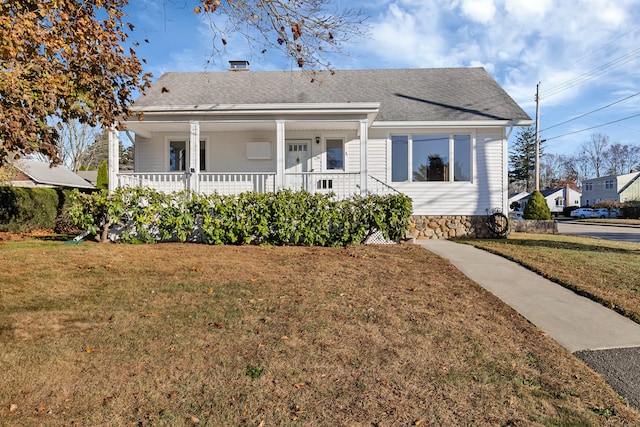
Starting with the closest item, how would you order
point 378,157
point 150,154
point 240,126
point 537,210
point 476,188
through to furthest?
1. point 240,126
2. point 476,188
3. point 378,157
4. point 150,154
5. point 537,210

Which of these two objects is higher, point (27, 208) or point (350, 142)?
point (350, 142)

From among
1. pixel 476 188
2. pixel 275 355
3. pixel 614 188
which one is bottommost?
pixel 275 355

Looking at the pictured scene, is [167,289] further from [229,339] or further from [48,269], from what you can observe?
[48,269]

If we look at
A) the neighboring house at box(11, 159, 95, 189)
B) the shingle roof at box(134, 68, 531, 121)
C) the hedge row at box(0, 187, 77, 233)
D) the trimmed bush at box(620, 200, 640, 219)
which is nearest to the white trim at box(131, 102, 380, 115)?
the shingle roof at box(134, 68, 531, 121)

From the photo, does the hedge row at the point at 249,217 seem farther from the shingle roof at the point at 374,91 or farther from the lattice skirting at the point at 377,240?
the shingle roof at the point at 374,91

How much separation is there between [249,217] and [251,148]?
400cm

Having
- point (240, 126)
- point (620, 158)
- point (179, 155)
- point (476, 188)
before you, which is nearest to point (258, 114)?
point (240, 126)

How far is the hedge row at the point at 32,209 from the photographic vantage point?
1167cm

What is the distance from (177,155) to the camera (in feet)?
41.4

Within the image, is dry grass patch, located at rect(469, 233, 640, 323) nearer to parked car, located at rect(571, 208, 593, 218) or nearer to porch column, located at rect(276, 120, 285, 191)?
porch column, located at rect(276, 120, 285, 191)

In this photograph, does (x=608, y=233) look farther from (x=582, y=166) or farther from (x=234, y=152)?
(x=582, y=166)

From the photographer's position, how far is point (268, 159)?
12273 millimetres

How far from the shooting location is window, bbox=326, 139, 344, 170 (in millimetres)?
12422

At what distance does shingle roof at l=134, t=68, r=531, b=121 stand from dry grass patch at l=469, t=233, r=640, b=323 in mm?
4348
